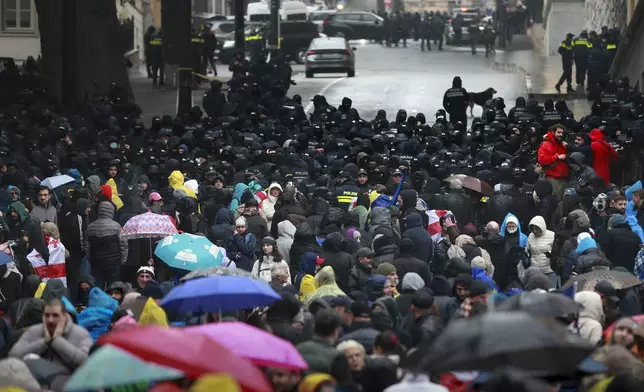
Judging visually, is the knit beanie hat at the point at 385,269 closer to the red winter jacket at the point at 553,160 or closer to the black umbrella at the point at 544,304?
the black umbrella at the point at 544,304

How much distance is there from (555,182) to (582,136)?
1536 millimetres

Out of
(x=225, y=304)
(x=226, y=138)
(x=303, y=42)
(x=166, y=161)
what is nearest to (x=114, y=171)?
(x=166, y=161)

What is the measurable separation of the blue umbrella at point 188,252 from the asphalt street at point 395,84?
20850 mm

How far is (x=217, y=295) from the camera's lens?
1315cm

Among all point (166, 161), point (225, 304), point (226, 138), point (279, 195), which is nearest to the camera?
point (225, 304)

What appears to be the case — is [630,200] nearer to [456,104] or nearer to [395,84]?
[456,104]

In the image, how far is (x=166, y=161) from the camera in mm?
22406

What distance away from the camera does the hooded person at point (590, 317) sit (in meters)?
13.4

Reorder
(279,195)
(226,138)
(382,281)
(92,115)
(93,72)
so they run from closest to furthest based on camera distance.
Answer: (382,281)
(279,195)
(226,138)
(92,115)
(93,72)

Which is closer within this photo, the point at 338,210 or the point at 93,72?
the point at 338,210

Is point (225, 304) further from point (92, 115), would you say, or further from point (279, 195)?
point (92, 115)

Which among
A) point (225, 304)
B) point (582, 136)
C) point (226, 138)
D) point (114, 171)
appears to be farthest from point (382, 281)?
point (226, 138)

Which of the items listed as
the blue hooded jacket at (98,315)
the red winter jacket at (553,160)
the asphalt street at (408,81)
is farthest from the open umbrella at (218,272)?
the asphalt street at (408,81)

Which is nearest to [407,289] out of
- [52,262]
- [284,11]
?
[52,262]
